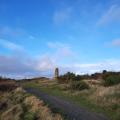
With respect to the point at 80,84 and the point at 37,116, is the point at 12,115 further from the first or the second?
the point at 80,84

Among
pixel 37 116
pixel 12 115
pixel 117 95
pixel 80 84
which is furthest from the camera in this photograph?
pixel 80 84

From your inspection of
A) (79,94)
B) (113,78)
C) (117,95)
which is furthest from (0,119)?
(113,78)

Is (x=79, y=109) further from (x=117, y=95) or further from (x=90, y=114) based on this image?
(x=117, y=95)

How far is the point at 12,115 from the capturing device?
17828 mm

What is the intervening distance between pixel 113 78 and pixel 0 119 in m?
18.5

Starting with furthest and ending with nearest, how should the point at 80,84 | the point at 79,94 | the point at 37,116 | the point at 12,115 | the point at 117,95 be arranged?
1. the point at 80,84
2. the point at 79,94
3. the point at 117,95
4. the point at 12,115
5. the point at 37,116

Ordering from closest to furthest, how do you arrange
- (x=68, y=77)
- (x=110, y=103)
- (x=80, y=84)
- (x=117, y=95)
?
1. (x=110, y=103)
2. (x=117, y=95)
3. (x=80, y=84)
4. (x=68, y=77)

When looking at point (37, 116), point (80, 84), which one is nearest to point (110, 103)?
point (37, 116)

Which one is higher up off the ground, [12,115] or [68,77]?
[68,77]

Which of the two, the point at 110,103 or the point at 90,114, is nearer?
the point at 90,114

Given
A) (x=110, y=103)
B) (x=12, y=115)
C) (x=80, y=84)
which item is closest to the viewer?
(x=12, y=115)

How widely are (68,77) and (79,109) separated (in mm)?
28252

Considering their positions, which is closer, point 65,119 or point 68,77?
point 65,119

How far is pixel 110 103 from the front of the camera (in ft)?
63.8
